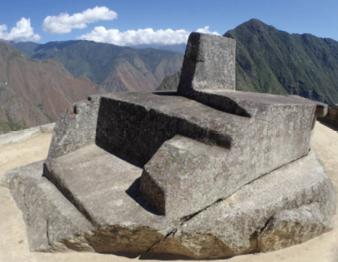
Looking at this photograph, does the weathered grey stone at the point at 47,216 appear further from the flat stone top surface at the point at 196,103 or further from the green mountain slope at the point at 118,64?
the green mountain slope at the point at 118,64

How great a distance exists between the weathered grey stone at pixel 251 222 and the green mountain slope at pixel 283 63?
6444 centimetres

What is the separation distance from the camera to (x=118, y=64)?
156 metres

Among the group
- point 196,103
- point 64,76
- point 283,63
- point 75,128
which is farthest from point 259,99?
point 64,76

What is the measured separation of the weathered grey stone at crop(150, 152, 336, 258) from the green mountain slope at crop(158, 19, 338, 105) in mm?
64437

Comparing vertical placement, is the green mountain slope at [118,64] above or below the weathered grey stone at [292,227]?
above

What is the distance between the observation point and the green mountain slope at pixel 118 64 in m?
147

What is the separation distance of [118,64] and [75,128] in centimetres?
15793

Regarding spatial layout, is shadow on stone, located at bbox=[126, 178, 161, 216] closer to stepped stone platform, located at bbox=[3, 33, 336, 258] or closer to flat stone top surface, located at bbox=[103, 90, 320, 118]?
stepped stone platform, located at bbox=[3, 33, 336, 258]

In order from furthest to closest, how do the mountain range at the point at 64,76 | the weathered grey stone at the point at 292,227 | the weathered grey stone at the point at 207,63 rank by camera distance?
the mountain range at the point at 64,76 < the weathered grey stone at the point at 207,63 < the weathered grey stone at the point at 292,227

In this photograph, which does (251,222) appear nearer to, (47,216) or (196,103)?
(196,103)

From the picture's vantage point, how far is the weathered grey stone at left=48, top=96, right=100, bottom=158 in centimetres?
555

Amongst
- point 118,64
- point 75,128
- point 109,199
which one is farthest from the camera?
point 118,64

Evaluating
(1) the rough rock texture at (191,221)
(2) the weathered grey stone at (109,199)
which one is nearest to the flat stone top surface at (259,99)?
(1) the rough rock texture at (191,221)

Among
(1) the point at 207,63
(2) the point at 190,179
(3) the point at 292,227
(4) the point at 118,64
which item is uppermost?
(4) the point at 118,64
